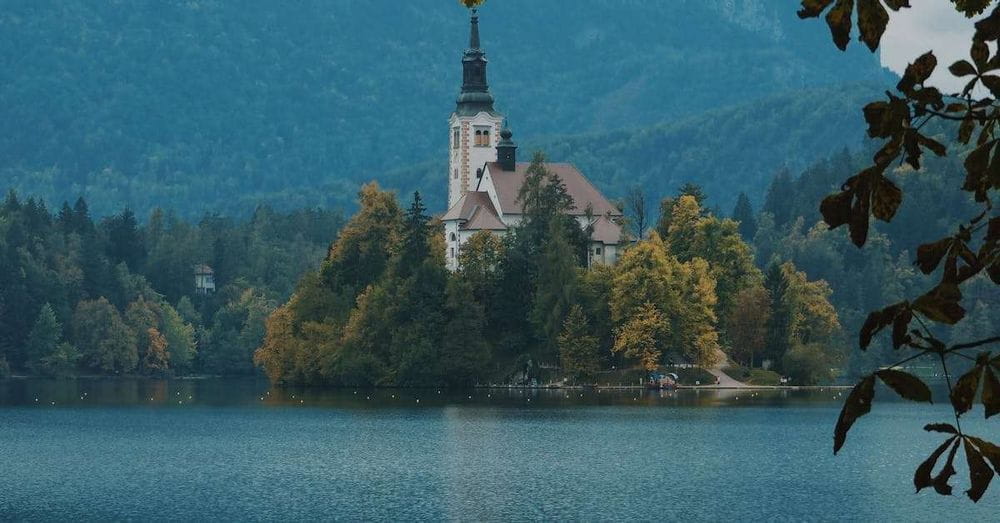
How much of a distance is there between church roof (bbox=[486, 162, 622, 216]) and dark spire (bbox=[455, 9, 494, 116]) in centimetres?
751

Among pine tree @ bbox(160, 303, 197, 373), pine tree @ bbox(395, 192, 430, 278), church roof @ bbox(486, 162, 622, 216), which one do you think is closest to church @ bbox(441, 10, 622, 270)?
church roof @ bbox(486, 162, 622, 216)

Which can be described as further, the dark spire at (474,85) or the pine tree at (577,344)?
the dark spire at (474,85)

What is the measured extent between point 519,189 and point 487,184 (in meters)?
9.38

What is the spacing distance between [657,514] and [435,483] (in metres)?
13.8

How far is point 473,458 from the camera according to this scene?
3319 inches

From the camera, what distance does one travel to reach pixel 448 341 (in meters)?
137

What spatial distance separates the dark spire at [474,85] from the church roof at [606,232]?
16522 mm

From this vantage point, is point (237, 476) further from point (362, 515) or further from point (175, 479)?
point (362, 515)

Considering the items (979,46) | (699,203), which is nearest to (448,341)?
(699,203)

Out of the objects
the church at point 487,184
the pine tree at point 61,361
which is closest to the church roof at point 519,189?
the church at point 487,184

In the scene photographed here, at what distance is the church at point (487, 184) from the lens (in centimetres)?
15050

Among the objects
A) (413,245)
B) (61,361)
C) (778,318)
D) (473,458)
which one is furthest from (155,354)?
(473,458)

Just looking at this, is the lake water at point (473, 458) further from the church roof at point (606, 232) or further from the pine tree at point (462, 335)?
the church roof at point (606, 232)

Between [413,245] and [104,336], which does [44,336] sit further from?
[413,245]
